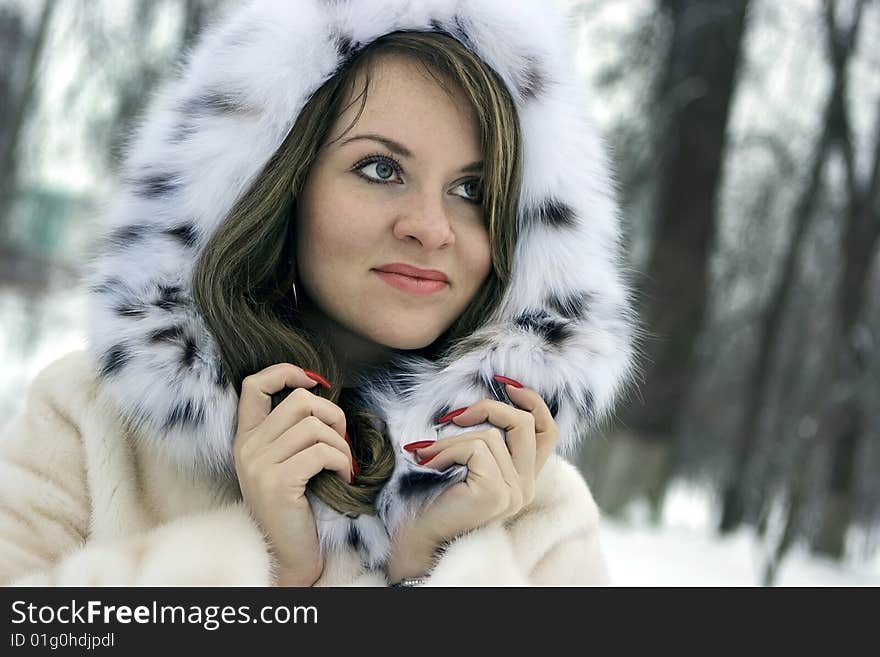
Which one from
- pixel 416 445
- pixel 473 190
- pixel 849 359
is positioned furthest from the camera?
pixel 849 359

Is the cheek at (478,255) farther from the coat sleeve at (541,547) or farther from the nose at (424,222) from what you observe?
the coat sleeve at (541,547)

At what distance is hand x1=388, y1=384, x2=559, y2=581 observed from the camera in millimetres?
1553

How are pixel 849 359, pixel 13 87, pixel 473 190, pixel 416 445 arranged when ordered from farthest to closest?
pixel 13 87
pixel 849 359
pixel 473 190
pixel 416 445

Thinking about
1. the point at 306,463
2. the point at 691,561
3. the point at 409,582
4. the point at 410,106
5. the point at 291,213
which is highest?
the point at 410,106

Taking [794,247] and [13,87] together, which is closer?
[13,87]

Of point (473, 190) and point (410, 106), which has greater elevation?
point (410, 106)

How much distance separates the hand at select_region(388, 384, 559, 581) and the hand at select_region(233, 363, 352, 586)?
161 mm

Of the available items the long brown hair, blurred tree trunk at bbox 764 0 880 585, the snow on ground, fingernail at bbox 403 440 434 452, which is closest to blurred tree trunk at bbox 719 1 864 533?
blurred tree trunk at bbox 764 0 880 585

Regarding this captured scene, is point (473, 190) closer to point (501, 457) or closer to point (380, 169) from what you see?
point (380, 169)

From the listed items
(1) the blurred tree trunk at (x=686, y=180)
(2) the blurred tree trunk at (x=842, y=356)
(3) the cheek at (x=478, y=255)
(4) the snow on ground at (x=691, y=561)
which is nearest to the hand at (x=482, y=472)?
(3) the cheek at (x=478, y=255)

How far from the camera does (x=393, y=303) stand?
173 cm

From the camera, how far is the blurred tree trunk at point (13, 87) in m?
5.11

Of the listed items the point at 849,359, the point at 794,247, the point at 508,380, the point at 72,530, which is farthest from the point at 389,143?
the point at 794,247

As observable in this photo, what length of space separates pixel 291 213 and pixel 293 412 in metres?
0.47
